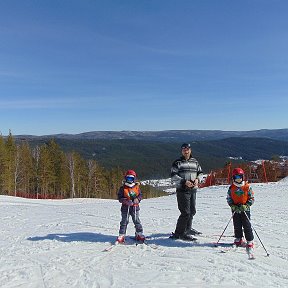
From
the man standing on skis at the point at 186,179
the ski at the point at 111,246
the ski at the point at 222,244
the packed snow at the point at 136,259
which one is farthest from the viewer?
the man standing on skis at the point at 186,179

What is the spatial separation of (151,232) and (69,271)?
11.7ft

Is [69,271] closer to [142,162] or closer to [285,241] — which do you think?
[285,241]

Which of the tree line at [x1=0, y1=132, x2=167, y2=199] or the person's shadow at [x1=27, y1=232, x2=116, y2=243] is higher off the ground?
the person's shadow at [x1=27, y1=232, x2=116, y2=243]

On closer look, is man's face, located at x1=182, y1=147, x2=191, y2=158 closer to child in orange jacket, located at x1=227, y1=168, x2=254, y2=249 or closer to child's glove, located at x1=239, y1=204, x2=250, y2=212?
child in orange jacket, located at x1=227, y1=168, x2=254, y2=249

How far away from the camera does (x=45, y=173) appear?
5500 cm

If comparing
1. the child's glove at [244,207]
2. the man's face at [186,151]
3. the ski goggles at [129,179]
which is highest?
the man's face at [186,151]

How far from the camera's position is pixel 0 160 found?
163ft

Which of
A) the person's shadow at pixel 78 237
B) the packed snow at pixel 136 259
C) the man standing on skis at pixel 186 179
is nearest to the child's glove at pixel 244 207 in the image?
the packed snow at pixel 136 259

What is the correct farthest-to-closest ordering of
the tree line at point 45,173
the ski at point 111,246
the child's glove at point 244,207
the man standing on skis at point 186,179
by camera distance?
1. the tree line at point 45,173
2. the man standing on skis at point 186,179
3. the ski at point 111,246
4. the child's glove at point 244,207

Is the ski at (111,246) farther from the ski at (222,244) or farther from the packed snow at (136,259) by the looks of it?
the ski at (222,244)

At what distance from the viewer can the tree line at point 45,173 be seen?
51.0 meters

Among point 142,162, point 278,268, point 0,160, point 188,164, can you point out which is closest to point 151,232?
point 188,164

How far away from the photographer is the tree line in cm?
5105

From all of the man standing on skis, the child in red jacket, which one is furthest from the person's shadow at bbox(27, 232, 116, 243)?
the man standing on skis
